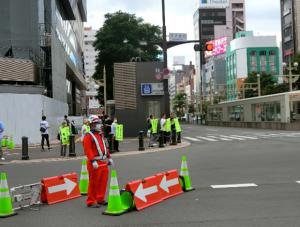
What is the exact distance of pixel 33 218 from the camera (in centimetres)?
820

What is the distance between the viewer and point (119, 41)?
58.4 m

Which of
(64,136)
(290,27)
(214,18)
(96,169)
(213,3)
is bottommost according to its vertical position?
(96,169)

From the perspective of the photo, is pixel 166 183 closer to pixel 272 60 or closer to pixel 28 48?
pixel 28 48

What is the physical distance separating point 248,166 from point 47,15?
96.6ft

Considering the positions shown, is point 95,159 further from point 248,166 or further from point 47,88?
point 47,88

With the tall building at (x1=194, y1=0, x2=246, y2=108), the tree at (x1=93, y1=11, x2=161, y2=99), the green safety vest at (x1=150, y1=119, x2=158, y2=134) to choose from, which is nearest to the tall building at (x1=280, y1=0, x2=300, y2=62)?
the tall building at (x1=194, y1=0, x2=246, y2=108)

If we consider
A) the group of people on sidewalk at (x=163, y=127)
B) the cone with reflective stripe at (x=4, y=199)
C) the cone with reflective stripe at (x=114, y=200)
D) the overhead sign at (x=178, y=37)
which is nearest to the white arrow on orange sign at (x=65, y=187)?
the cone with reflective stripe at (x=4, y=199)

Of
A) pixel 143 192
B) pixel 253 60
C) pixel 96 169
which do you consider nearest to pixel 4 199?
pixel 96 169

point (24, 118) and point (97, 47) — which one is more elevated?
point (97, 47)

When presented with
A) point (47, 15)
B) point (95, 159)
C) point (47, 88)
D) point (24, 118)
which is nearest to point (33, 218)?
point (95, 159)

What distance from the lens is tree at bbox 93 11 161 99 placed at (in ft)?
187

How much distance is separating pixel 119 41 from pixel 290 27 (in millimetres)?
65622

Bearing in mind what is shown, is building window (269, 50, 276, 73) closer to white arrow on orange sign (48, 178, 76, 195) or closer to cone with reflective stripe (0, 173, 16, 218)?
white arrow on orange sign (48, 178, 76, 195)

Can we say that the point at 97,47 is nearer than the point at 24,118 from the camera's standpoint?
No
